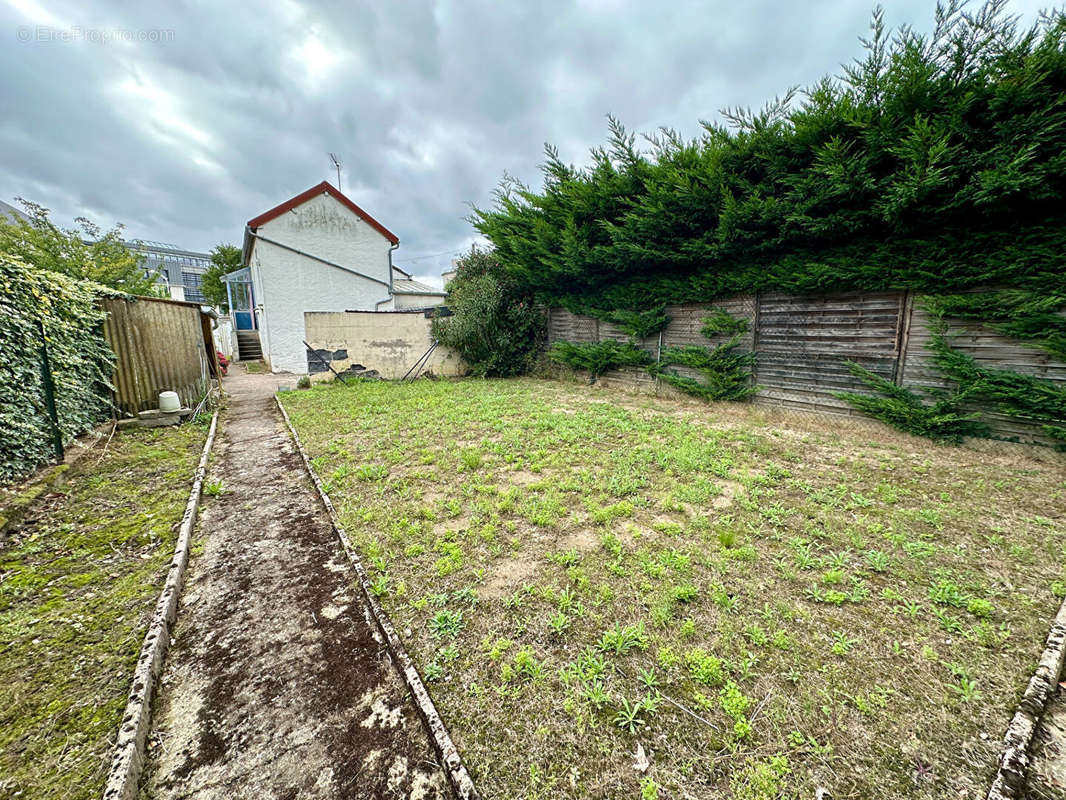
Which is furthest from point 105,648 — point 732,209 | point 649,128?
point 649,128

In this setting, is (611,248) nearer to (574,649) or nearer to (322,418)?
(322,418)

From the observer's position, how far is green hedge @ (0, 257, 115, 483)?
10.9ft

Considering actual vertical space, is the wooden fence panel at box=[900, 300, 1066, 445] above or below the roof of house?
below

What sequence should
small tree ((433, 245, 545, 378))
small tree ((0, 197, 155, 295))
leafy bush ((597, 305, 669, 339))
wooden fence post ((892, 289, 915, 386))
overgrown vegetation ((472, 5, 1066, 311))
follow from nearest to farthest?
1. overgrown vegetation ((472, 5, 1066, 311))
2. wooden fence post ((892, 289, 915, 386))
3. leafy bush ((597, 305, 669, 339))
4. small tree ((0, 197, 155, 295))
5. small tree ((433, 245, 545, 378))

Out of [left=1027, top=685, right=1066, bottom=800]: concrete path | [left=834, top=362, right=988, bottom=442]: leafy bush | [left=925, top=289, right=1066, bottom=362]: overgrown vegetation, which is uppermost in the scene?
[left=925, top=289, right=1066, bottom=362]: overgrown vegetation

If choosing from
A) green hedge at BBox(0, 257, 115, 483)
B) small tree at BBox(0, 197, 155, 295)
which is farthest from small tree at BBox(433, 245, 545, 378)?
small tree at BBox(0, 197, 155, 295)

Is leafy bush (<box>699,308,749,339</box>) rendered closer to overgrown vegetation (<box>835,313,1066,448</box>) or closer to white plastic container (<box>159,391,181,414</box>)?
overgrown vegetation (<box>835,313,1066,448</box>)

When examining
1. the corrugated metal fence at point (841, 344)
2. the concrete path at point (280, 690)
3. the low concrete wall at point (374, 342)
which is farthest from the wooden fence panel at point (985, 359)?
the low concrete wall at point (374, 342)

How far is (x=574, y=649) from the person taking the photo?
6.37 feet

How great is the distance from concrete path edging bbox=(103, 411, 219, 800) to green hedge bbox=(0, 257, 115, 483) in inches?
83.2

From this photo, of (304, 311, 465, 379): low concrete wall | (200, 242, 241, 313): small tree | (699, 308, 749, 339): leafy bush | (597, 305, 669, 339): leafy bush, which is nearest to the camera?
(699, 308, 749, 339): leafy bush

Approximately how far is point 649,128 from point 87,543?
30.5 feet

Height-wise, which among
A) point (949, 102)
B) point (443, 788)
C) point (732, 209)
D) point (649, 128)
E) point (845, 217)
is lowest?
point (443, 788)

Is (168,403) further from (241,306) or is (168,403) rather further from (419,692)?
(241,306)
